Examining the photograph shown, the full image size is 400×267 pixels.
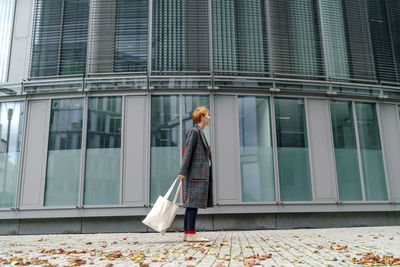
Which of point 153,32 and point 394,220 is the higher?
point 153,32

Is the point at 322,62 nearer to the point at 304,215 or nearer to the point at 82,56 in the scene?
the point at 304,215

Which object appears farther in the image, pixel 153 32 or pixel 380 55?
pixel 380 55

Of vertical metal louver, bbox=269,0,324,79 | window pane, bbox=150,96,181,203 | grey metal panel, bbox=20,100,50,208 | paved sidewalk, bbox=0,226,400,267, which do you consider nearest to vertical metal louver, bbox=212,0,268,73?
vertical metal louver, bbox=269,0,324,79

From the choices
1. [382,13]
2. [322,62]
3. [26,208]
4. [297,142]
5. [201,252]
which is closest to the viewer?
[201,252]

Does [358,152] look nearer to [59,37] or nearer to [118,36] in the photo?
[118,36]

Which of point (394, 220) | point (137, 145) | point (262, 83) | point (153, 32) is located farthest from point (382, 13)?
point (137, 145)

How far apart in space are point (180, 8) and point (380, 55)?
5.91 m

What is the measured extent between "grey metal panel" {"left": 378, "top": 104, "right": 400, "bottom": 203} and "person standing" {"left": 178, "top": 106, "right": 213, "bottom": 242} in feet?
19.7

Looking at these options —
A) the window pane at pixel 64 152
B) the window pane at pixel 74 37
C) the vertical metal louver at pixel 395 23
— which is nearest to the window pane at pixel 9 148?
the window pane at pixel 64 152

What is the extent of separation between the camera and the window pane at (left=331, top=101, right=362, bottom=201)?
9.26m

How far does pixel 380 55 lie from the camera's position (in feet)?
34.5

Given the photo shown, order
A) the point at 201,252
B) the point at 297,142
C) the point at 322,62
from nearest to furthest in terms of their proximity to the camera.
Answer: the point at 201,252 → the point at 297,142 → the point at 322,62

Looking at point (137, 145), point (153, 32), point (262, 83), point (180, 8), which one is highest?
point (180, 8)

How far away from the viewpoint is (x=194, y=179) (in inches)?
229
